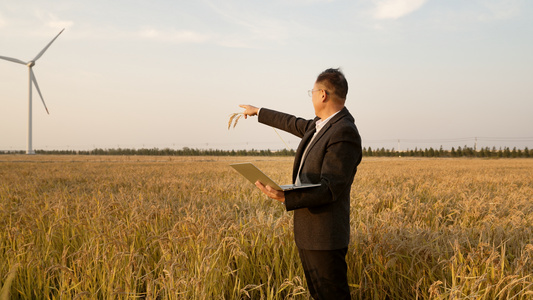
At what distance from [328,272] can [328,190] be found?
0.66 metres

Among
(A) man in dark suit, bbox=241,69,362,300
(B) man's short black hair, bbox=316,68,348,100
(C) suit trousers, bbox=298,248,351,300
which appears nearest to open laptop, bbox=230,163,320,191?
(A) man in dark suit, bbox=241,69,362,300

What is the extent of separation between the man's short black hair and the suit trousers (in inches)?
47.1

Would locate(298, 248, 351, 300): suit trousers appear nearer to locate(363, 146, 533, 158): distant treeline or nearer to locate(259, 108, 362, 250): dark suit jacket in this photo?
locate(259, 108, 362, 250): dark suit jacket

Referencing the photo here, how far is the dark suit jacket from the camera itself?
2.49 meters

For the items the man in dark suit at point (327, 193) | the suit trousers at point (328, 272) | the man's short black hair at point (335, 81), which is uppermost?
the man's short black hair at point (335, 81)

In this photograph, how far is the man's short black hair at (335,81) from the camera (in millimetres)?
2658

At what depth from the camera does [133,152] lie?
8425cm

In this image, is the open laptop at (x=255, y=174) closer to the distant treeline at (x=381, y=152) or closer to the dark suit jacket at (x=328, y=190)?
the dark suit jacket at (x=328, y=190)

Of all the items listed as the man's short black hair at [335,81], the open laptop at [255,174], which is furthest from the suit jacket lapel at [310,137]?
the open laptop at [255,174]

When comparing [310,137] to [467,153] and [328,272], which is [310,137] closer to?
[328,272]

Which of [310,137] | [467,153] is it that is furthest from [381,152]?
[310,137]

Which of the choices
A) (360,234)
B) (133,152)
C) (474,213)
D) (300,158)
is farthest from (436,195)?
(133,152)

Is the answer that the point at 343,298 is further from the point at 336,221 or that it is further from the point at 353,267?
the point at 353,267

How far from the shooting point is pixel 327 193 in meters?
2.48
